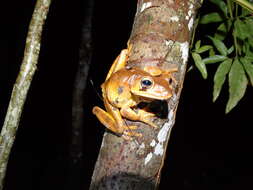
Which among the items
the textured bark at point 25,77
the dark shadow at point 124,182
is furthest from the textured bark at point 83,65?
the dark shadow at point 124,182

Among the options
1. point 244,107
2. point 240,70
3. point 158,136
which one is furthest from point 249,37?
point 244,107

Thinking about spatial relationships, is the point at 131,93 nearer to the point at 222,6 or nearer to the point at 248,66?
the point at 248,66

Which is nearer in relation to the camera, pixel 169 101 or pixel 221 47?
pixel 169 101

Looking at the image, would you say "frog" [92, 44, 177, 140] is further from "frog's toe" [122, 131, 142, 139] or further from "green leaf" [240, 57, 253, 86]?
"green leaf" [240, 57, 253, 86]

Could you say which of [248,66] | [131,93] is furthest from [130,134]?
[248,66]

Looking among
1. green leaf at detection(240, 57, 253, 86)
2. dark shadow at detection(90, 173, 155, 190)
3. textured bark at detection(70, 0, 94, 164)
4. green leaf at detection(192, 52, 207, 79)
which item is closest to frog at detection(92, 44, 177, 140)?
dark shadow at detection(90, 173, 155, 190)

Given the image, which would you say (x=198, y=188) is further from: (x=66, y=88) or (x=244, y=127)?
(x=66, y=88)
